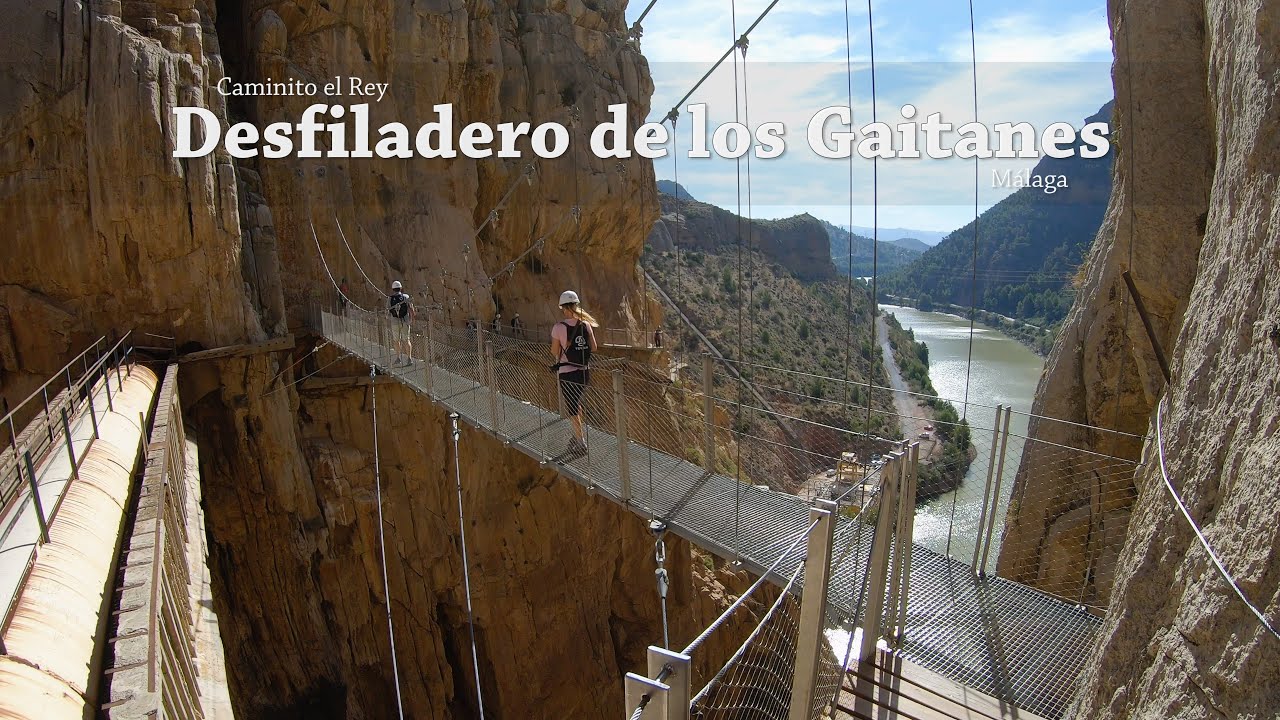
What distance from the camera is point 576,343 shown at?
4.06 metres

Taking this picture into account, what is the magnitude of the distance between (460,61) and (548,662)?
8.08 metres

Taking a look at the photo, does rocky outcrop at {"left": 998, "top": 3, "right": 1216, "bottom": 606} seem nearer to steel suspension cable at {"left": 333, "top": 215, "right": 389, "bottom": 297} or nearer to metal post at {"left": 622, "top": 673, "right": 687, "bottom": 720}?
metal post at {"left": 622, "top": 673, "right": 687, "bottom": 720}

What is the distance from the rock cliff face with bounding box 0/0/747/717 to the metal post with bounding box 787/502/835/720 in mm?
5994

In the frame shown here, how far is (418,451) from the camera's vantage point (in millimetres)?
8383

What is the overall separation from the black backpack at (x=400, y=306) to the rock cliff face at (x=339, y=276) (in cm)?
113

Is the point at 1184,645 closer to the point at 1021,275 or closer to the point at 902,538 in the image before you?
the point at 902,538

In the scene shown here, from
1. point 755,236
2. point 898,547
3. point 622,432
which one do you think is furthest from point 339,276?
point 755,236

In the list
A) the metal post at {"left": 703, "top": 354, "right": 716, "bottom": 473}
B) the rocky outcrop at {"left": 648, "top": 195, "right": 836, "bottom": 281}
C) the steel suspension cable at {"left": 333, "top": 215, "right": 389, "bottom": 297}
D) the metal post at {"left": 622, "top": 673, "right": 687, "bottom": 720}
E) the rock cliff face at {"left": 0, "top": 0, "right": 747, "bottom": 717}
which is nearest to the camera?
the metal post at {"left": 622, "top": 673, "right": 687, "bottom": 720}

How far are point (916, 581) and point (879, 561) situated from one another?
0.86 metres

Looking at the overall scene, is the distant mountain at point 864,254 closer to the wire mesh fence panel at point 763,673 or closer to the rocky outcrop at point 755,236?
the rocky outcrop at point 755,236

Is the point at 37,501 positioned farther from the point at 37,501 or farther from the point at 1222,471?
the point at 1222,471

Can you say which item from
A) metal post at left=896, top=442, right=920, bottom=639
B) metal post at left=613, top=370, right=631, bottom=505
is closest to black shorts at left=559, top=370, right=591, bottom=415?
metal post at left=613, top=370, right=631, bottom=505

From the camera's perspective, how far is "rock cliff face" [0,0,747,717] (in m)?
5.73

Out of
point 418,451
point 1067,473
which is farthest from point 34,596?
point 418,451
